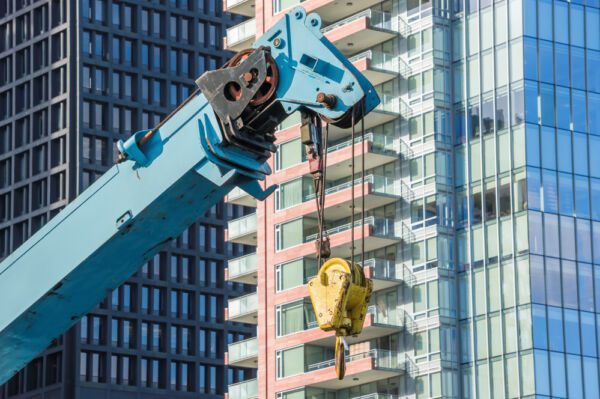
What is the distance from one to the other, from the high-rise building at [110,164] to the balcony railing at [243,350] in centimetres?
5770

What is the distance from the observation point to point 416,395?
9638cm

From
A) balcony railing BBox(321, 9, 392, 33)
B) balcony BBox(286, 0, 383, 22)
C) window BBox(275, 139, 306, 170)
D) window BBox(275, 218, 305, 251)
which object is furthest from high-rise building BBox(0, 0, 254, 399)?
balcony railing BBox(321, 9, 392, 33)

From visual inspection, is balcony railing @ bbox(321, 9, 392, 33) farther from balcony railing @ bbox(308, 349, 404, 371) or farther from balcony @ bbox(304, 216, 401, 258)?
balcony railing @ bbox(308, 349, 404, 371)

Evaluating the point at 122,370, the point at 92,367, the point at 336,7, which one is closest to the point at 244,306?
the point at 336,7

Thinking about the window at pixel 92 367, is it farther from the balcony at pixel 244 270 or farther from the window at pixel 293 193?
the window at pixel 293 193

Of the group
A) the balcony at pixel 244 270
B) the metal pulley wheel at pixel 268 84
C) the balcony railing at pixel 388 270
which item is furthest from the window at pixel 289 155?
the metal pulley wheel at pixel 268 84

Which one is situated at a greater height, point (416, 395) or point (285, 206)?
point (285, 206)

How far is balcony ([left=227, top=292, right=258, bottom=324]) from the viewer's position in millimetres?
107000

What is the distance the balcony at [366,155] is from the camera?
3920 inches

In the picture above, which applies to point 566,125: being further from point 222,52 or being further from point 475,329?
point 222,52

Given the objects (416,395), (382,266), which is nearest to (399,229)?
(382,266)

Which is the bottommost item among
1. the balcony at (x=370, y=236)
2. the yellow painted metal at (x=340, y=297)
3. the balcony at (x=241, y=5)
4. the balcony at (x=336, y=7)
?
the yellow painted metal at (x=340, y=297)

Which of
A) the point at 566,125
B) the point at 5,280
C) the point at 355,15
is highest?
the point at 355,15

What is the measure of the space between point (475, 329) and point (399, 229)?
766 centimetres
